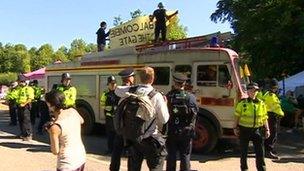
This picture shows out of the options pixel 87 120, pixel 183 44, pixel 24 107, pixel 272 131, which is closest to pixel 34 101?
pixel 87 120

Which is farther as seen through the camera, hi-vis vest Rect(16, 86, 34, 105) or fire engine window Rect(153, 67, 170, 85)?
hi-vis vest Rect(16, 86, 34, 105)

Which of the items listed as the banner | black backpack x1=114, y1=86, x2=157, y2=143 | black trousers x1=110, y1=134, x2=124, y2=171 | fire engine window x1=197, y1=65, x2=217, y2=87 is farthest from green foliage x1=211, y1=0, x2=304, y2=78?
black backpack x1=114, y1=86, x2=157, y2=143

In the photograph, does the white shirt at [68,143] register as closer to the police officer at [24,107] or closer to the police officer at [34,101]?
the police officer at [24,107]

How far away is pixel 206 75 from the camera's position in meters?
12.3

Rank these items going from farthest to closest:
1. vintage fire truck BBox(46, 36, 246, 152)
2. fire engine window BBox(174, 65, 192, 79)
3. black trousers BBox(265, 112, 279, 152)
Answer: fire engine window BBox(174, 65, 192, 79) → vintage fire truck BBox(46, 36, 246, 152) → black trousers BBox(265, 112, 279, 152)

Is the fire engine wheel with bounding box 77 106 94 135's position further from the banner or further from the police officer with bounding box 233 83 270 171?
the police officer with bounding box 233 83 270 171

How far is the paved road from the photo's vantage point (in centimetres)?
1032

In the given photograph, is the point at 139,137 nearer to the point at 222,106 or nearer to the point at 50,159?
the point at 50,159

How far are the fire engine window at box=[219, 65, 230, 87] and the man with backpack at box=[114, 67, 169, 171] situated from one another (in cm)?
621

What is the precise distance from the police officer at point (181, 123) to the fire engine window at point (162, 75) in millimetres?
5173

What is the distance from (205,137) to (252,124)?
3.41m

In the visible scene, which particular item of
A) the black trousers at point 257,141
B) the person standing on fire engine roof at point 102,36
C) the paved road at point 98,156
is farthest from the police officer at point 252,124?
the person standing on fire engine roof at point 102,36

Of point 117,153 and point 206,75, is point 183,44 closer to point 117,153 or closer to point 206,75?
point 206,75

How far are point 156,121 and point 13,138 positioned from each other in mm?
9517
